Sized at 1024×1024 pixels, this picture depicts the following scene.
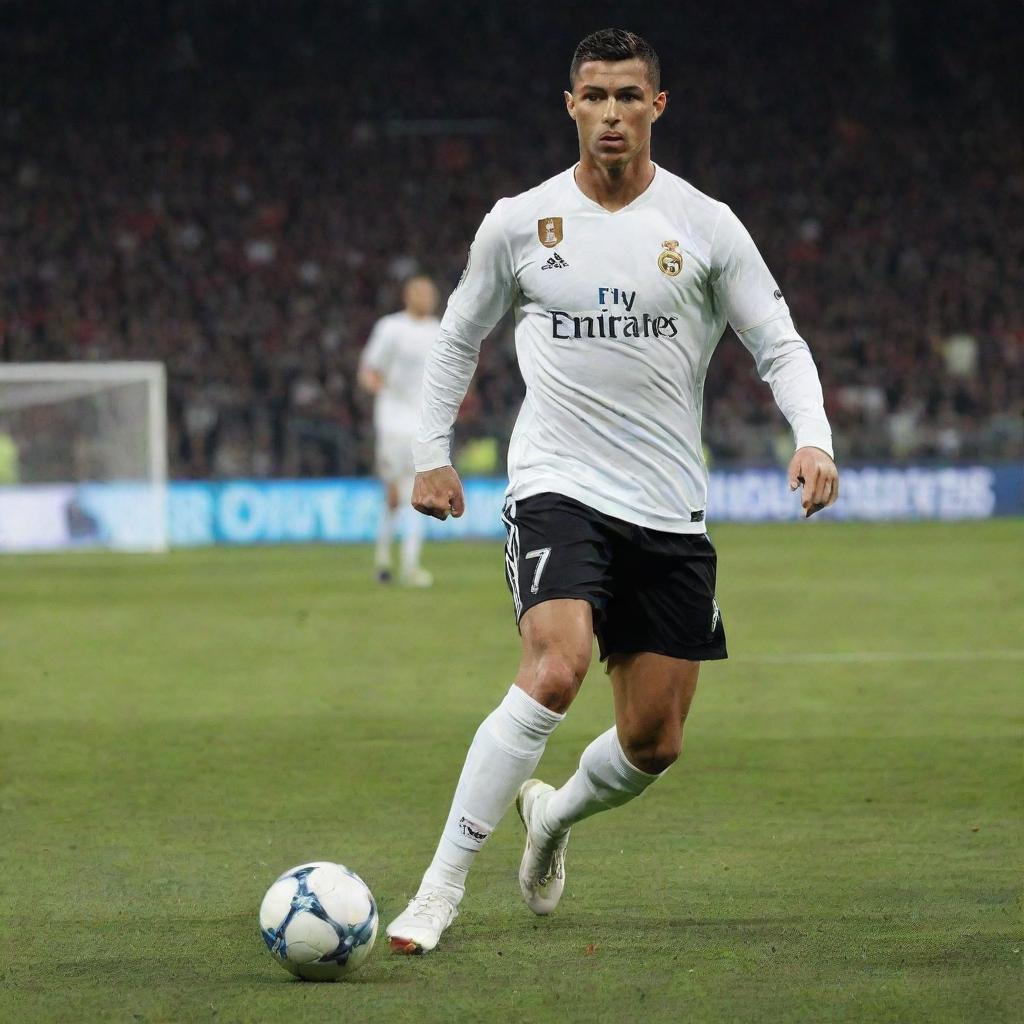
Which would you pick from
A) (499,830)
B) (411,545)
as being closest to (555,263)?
(499,830)

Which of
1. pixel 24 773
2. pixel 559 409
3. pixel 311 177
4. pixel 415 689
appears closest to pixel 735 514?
pixel 311 177

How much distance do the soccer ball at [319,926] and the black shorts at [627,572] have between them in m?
0.80

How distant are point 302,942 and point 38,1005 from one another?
20.8 inches

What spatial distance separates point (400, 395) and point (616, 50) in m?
9.89

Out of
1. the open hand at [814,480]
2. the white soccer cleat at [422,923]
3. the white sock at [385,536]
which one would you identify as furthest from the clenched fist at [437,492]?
the white sock at [385,536]

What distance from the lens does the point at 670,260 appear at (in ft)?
14.1

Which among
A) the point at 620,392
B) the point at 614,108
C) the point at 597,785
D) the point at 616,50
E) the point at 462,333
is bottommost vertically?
the point at 597,785

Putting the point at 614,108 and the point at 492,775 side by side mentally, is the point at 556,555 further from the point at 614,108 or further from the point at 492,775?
the point at 614,108

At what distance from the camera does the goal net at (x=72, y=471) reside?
1839cm

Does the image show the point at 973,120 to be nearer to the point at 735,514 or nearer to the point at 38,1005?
the point at 735,514

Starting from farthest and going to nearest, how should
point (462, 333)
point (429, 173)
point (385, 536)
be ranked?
point (429, 173)
point (385, 536)
point (462, 333)

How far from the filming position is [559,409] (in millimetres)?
4340

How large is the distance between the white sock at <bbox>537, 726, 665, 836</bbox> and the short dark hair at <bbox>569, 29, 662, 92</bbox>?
5.25 feet

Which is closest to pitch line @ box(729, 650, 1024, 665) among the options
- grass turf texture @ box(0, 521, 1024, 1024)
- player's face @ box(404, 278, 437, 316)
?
grass turf texture @ box(0, 521, 1024, 1024)
